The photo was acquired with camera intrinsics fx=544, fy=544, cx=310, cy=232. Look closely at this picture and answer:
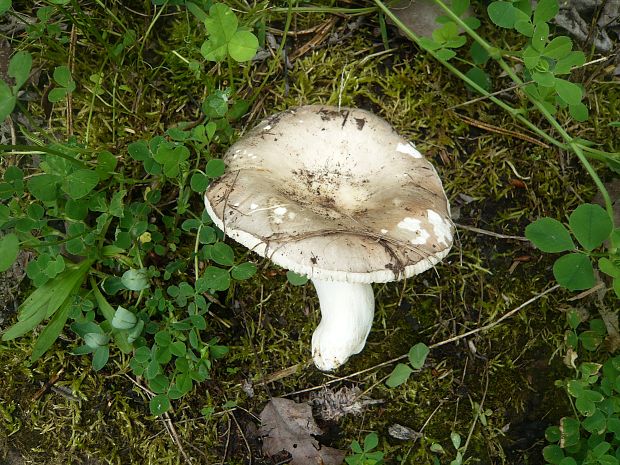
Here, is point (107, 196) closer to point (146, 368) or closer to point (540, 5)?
point (146, 368)

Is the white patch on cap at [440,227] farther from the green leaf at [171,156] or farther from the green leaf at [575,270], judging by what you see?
the green leaf at [171,156]

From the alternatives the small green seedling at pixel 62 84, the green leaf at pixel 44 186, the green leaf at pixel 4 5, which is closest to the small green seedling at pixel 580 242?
the green leaf at pixel 44 186

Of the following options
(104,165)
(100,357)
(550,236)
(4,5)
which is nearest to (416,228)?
(550,236)

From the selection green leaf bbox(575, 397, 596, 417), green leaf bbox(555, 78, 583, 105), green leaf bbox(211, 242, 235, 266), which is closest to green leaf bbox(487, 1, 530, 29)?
green leaf bbox(555, 78, 583, 105)

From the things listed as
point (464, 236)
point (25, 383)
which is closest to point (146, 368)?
point (25, 383)

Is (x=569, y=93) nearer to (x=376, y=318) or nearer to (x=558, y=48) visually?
(x=558, y=48)

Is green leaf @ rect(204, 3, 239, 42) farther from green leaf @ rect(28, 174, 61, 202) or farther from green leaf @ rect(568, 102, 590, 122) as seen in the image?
green leaf @ rect(568, 102, 590, 122)
